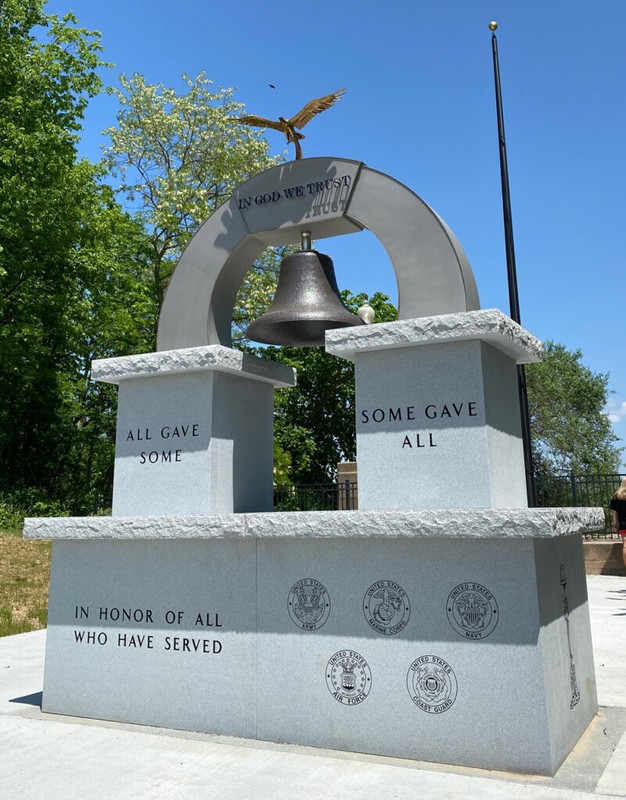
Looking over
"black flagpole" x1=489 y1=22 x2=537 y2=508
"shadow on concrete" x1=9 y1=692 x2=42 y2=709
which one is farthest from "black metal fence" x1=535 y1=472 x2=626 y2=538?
"shadow on concrete" x1=9 y1=692 x2=42 y2=709

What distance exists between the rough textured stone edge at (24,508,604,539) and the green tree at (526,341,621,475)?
3349 centimetres

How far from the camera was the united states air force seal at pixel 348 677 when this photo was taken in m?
4.08

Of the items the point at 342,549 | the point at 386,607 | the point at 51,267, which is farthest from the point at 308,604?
the point at 51,267

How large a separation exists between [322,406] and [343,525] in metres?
25.4

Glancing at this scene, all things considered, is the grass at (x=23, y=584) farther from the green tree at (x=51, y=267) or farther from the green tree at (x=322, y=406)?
the green tree at (x=322, y=406)

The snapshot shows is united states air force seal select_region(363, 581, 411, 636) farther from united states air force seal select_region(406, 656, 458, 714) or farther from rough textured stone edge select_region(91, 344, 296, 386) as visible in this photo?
rough textured stone edge select_region(91, 344, 296, 386)

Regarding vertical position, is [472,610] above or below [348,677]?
above

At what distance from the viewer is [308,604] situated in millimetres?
4336

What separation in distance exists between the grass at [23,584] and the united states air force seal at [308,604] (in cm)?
519

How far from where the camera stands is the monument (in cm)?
384

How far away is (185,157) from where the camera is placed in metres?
22.7

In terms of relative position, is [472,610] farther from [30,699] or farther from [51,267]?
[51,267]

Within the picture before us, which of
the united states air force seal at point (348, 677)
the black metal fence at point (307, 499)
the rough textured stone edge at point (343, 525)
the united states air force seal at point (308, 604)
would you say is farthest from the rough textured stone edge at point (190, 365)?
the black metal fence at point (307, 499)

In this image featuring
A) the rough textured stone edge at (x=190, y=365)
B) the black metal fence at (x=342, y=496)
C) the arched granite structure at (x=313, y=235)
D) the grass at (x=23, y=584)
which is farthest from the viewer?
the black metal fence at (x=342, y=496)
